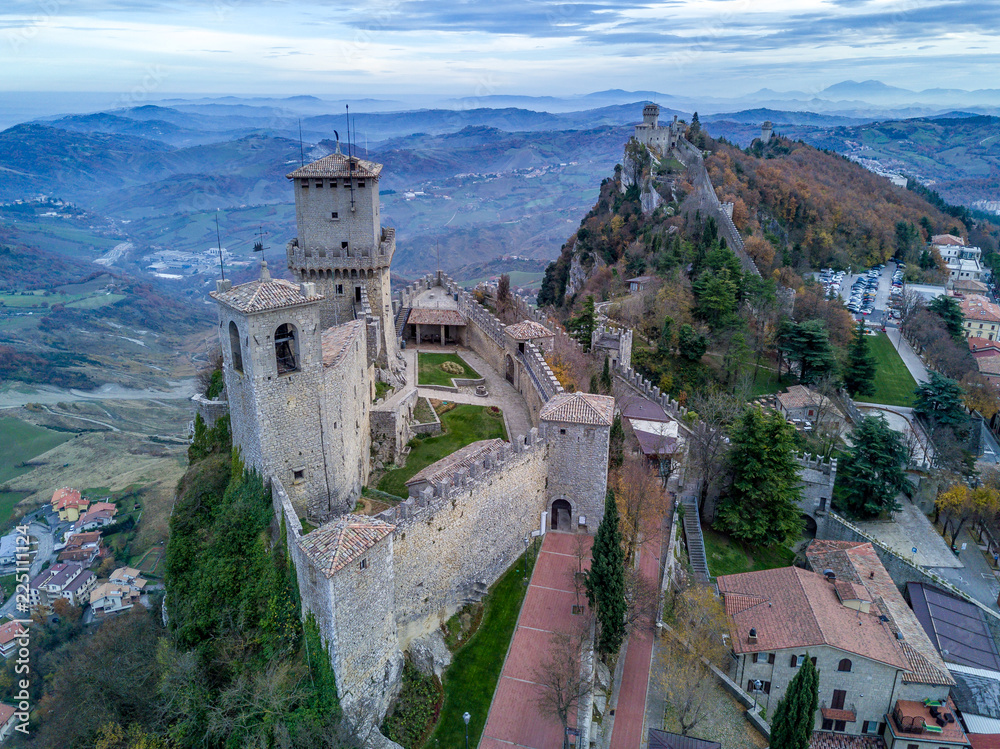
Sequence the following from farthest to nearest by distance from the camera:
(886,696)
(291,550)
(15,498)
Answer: (15,498) → (886,696) → (291,550)

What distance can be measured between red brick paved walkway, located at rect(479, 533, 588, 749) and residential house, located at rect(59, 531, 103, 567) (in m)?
40.2

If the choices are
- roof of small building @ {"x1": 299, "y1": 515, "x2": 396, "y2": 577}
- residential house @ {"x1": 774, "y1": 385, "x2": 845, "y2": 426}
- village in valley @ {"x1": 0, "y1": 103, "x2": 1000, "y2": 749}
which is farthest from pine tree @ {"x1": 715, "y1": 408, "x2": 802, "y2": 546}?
roof of small building @ {"x1": 299, "y1": 515, "x2": 396, "y2": 577}

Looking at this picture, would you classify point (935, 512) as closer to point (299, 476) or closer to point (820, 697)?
point (820, 697)

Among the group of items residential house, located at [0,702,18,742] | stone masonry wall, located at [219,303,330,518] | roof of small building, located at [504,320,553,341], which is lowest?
residential house, located at [0,702,18,742]

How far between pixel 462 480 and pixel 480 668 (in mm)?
6534

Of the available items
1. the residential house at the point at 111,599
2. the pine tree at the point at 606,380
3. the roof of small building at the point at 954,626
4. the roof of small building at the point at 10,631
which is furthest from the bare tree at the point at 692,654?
the roof of small building at the point at 10,631

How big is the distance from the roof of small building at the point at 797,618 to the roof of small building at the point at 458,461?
13.3m

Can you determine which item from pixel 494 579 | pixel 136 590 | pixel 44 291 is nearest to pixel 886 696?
pixel 494 579

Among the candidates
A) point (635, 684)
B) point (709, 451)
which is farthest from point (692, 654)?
point (709, 451)

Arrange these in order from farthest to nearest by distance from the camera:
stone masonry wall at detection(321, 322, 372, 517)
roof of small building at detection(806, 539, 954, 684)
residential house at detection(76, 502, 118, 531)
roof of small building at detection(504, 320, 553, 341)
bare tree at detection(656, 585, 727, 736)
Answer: residential house at detection(76, 502, 118, 531) < roof of small building at detection(504, 320, 553, 341) < roof of small building at detection(806, 539, 954, 684) < bare tree at detection(656, 585, 727, 736) < stone masonry wall at detection(321, 322, 372, 517)

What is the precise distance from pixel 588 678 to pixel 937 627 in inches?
909

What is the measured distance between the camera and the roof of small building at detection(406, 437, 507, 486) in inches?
1066

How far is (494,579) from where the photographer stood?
27250 mm

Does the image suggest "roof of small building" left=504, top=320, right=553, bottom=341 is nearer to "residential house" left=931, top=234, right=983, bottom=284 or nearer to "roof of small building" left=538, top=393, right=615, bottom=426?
"roof of small building" left=538, top=393, right=615, bottom=426
